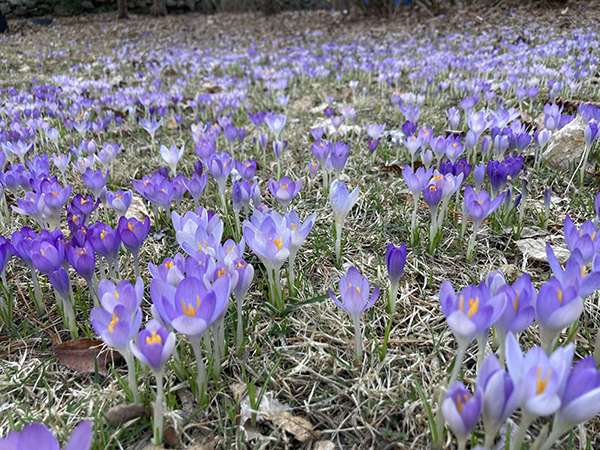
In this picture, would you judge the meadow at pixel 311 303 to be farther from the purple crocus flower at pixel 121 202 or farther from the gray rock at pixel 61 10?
the gray rock at pixel 61 10

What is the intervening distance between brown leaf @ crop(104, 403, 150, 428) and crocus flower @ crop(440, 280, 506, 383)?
83 cm

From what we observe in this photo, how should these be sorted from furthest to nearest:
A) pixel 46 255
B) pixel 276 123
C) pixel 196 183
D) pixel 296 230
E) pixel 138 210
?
pixel 276 123, pixel 138 210, pixel 196 183, pixel 296 230, pixel 46 255

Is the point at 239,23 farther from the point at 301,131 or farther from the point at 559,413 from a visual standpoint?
the point at 559,413

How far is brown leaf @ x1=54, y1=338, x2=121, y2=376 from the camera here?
4.28ft

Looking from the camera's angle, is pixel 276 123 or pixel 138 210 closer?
pixel 138 210

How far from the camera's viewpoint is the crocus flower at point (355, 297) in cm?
118

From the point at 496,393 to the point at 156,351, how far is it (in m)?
0.74

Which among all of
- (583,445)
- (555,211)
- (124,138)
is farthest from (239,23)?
(583,445)

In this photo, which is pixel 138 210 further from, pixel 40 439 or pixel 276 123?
pixel 40 439

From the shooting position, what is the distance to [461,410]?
2.66 feet

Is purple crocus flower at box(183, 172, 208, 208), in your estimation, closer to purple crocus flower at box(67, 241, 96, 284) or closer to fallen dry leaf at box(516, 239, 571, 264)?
purple crocus flower at box(67, 241, 96, 284)

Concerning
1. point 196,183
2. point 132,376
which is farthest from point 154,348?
point 196,183

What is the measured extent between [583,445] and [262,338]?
3.09ft

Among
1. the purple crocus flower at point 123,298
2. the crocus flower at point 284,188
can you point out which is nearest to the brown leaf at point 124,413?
the purple crocus flower at point 123,298
